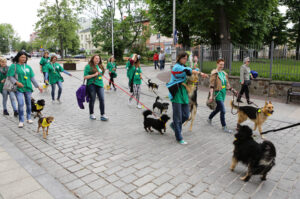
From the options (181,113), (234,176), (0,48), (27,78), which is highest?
(0,48)

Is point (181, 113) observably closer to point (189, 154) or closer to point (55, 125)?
point (189, 154)

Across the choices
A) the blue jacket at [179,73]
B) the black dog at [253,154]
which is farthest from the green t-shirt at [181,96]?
the black dog at [253,154]

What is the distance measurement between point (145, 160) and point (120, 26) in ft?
122

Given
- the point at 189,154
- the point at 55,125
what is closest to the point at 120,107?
the point at 55,125

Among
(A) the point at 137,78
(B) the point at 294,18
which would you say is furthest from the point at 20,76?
(B) the point at 294,18

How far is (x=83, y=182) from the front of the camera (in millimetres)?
3730

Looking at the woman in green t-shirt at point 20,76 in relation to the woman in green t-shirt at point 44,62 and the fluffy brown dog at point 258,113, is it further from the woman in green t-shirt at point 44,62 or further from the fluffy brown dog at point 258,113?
the fluffy brown dog at point 258,113

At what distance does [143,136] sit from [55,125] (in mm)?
2771

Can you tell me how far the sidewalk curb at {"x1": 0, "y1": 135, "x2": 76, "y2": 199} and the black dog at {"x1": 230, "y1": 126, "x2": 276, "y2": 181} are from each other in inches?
105

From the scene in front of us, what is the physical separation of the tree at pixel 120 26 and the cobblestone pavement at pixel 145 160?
3266cm

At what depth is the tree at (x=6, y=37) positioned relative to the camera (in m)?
96.1

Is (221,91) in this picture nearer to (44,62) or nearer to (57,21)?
(44,62)

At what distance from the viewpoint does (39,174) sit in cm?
392

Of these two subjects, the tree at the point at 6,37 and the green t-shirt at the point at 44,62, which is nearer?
the green t-shirt at the point at 44,62
